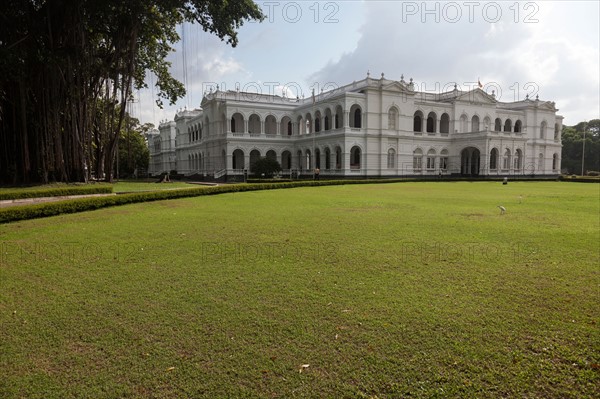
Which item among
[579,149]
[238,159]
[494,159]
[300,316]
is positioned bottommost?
[300,316]

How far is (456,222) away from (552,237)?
2.33m

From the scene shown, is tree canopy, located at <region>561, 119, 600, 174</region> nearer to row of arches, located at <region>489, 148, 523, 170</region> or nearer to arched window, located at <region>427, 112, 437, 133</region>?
row of arches, located at <region>489, 148, 523, 170</region>

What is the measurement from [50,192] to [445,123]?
136 feet

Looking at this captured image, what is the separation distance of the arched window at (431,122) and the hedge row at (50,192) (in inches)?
1454

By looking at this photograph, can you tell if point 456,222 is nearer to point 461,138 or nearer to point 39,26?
point 39,26

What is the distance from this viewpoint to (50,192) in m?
14.0

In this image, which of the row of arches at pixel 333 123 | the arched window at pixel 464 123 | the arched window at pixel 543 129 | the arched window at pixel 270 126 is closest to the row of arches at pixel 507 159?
the row of arches at pixel 333 123

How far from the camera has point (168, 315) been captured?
4.16m

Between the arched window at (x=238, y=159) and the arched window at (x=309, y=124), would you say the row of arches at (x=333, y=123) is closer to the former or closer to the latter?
the arched window at (x=309, y=124)

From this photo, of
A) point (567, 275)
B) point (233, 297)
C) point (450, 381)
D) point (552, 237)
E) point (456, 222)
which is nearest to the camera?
point (450, 381)

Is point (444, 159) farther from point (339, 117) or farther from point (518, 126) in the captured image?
point (518, 126)

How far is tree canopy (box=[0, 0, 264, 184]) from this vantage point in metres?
17.8

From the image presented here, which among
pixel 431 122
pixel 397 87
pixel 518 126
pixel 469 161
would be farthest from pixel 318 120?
pixel 518 126

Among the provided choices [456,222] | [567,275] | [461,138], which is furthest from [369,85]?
[567,275]
